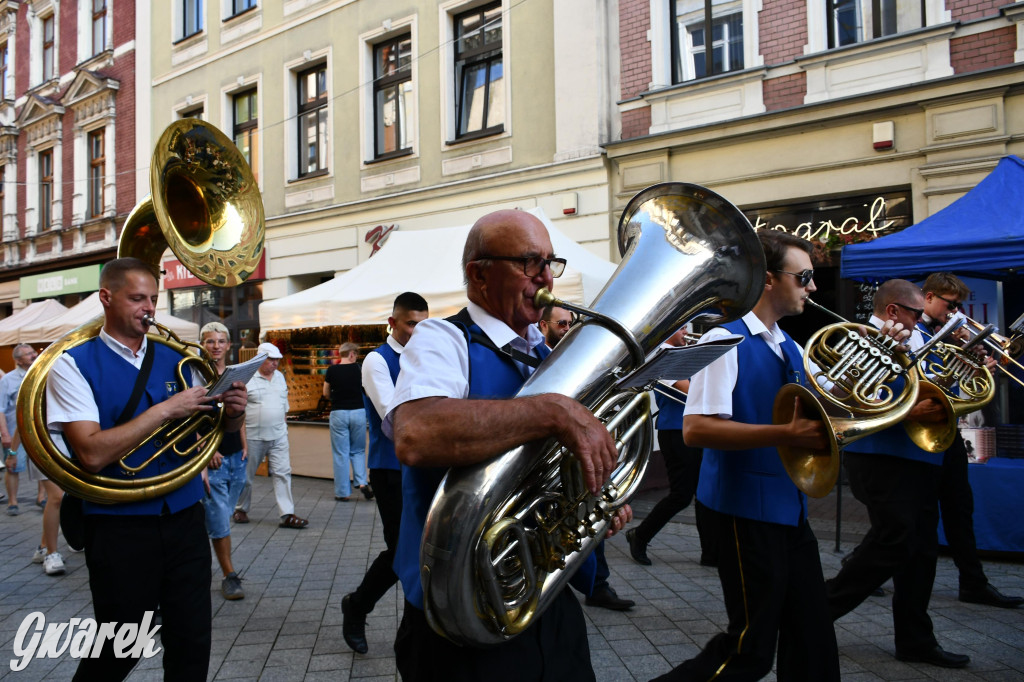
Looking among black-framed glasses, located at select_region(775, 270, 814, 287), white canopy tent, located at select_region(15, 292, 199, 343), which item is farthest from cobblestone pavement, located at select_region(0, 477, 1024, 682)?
white canopy tent, located at select_region(15, 292, 199, 343)

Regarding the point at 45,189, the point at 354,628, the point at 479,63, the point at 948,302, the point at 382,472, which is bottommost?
the point at 354,628

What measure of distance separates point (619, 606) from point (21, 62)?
25.0 m

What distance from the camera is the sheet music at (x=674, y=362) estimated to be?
1688mm

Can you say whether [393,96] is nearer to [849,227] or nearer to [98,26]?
[849,227]

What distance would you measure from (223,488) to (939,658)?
4.41 metres

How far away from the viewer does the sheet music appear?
1.69 metres

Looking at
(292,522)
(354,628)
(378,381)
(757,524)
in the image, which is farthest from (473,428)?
(292,522)

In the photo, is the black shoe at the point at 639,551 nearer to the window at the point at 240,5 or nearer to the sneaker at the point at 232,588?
the sneaker at the point at 232,588

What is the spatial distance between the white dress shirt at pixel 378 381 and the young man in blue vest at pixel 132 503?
127 cm

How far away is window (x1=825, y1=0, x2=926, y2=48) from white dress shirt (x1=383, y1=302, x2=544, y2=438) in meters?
8.29

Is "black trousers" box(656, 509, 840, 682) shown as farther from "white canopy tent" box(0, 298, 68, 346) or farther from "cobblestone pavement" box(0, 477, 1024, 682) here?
"white canopy tent" box(0, 298, 68, 346)

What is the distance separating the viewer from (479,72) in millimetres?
12102

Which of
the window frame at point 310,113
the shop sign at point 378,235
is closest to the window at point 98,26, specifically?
the window frame at point 310,113

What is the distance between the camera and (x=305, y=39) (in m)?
14.2
